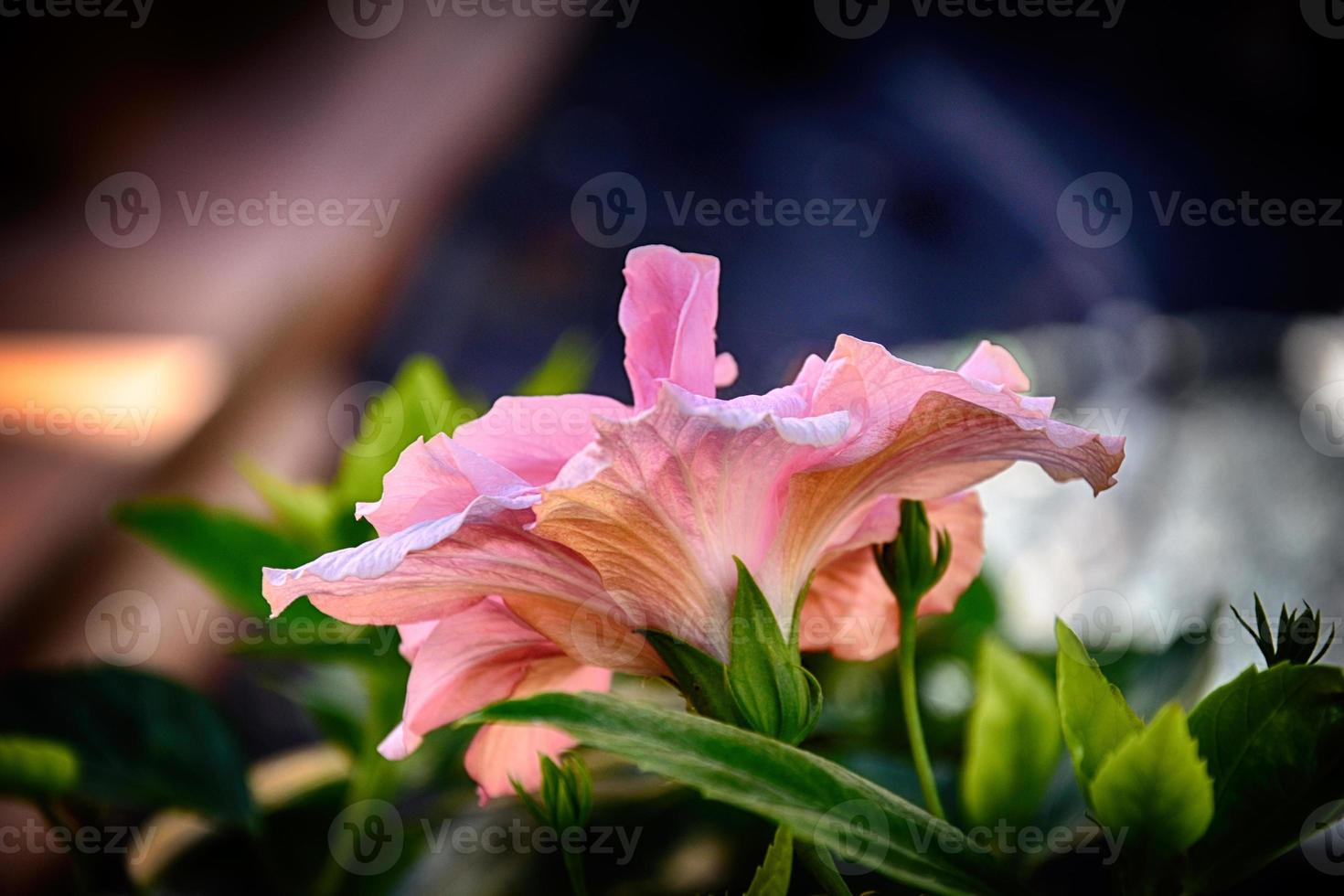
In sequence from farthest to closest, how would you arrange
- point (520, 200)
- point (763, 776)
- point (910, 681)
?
1. point (520, 200)
2. point (910, 681)
3. point (763, 776)

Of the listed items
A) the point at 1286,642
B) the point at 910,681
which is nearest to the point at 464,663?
the point at 910,681

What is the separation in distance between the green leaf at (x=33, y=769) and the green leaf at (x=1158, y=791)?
0.43 m

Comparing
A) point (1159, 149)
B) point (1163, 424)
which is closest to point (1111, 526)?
point (1163, 424)

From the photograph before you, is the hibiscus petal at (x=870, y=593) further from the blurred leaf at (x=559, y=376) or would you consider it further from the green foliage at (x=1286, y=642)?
Answer: the blurred leaf at (x=559, y=376)

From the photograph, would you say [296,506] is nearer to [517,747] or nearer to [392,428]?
[392,428]

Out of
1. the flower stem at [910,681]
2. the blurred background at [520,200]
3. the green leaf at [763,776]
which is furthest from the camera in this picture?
the blurred background at [520,200]

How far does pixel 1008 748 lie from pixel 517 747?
0.22m

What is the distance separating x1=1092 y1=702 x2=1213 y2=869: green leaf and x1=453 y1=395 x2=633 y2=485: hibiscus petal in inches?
6.8

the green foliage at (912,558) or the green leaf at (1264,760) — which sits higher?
the green foliage at (912,558)

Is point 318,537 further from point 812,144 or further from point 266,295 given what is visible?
point 812,144

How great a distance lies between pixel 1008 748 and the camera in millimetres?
470

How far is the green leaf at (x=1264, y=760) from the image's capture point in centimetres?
29

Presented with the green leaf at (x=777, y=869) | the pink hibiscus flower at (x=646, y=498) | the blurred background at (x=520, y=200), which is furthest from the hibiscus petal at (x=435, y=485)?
the blurred background at (x=520, y=200)

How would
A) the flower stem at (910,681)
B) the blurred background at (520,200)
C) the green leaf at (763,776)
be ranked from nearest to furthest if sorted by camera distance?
the green leaf at (763,776) → the flower stem at (910,681) → the blurred background at (520,200)
